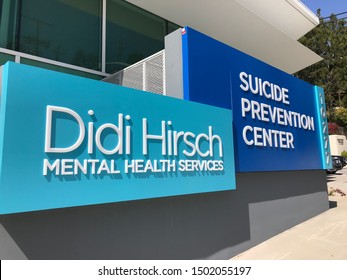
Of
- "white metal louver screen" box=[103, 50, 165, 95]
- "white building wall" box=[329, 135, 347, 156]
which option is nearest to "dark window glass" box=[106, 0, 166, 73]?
"white metal louver screen" box=[103, 50, 165, 95]

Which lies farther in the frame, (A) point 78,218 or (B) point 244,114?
(B) point 244,114

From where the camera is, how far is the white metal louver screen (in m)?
5.10

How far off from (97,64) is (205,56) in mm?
2570

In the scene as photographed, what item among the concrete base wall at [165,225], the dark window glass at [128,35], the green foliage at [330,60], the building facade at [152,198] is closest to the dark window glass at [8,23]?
the building facade at [152,198]

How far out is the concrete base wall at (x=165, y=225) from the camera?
2945 mm

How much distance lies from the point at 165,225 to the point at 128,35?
16.0ft

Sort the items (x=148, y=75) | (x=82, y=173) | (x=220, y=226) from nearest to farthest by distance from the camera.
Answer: (x=82, y=173)
(x=220, y=226)
(x=148, y=75)

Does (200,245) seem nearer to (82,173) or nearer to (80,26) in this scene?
(82,173)

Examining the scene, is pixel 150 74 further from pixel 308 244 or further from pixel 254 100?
pixel 308 244

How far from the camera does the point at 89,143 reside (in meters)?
3.13

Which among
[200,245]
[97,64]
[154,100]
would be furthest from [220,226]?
[97,64]

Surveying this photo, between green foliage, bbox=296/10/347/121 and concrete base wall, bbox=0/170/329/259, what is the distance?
20.4 m

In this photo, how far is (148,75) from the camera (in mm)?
5266

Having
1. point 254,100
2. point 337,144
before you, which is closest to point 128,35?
point 254,100
